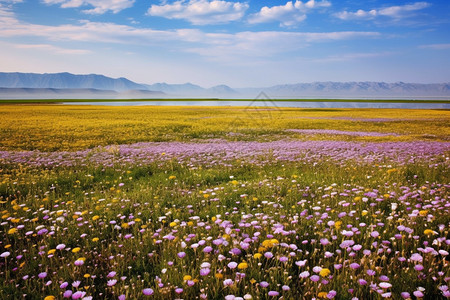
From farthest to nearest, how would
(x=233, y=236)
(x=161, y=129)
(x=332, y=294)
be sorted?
(x=161, y=129), (x=233, y=236), (x=332, y=294)

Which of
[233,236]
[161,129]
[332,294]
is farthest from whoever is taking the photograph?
[161,129]

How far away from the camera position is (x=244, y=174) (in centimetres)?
950

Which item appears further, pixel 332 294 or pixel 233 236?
pixel 233 236

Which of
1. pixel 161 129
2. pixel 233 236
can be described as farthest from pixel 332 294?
pixel 161 129

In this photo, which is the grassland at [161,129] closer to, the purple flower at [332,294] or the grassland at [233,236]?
the grassland at [233,236]

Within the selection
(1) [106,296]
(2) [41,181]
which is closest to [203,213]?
(1) [106,296]

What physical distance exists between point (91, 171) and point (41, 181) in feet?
5.90

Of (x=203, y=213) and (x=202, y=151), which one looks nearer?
(x=203, y=213)

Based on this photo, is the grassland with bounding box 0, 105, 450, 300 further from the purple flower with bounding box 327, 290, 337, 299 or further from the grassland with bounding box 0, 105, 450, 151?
the grassland with bounding box 0, 105, 450, 151

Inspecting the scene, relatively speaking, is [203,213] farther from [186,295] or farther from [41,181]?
[41,181]

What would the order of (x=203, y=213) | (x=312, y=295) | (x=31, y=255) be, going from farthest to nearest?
(x=203, y=213)
(x=31, y=255)
(x=312, y=295)

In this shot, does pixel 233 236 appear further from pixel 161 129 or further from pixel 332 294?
pixel 161 129

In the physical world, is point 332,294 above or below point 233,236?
above

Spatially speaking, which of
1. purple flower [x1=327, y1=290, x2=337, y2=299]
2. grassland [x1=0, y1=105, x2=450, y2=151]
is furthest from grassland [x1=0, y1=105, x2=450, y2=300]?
grassland [x1=0, y1=105, x2=450, y2=151]
